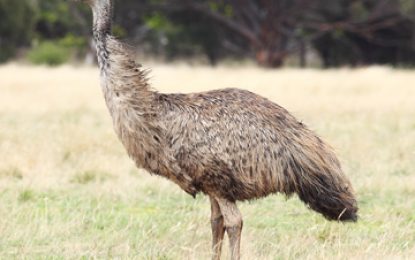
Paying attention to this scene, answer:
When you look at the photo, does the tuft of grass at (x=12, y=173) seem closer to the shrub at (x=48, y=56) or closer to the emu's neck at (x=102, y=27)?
the emu's neck at (x=102, y=27)

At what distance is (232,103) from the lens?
5973 mm

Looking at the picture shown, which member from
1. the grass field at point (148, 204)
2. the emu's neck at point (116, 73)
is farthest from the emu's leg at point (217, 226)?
the emu's neck at point (116, 73)

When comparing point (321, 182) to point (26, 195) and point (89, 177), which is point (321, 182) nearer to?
point (26, 195)

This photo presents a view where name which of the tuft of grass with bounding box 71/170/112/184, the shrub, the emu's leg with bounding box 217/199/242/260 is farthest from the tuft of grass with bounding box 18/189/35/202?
the shrub

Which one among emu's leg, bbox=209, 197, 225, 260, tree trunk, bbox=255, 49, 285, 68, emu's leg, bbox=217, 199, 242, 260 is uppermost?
emu's leg, bbox=217, 199, 242, 260

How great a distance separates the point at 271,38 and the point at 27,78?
15.2 meters

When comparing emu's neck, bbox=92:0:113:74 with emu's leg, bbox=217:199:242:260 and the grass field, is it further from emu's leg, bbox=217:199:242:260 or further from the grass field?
the grass field

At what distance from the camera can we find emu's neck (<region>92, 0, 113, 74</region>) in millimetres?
6004

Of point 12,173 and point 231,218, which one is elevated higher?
point 231,218

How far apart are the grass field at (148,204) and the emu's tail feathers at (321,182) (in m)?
0.36

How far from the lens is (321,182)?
19.3ft

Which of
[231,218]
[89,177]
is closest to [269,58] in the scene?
[89,177]

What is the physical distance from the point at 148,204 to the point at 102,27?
8.86 ft

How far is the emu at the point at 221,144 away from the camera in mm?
5715
